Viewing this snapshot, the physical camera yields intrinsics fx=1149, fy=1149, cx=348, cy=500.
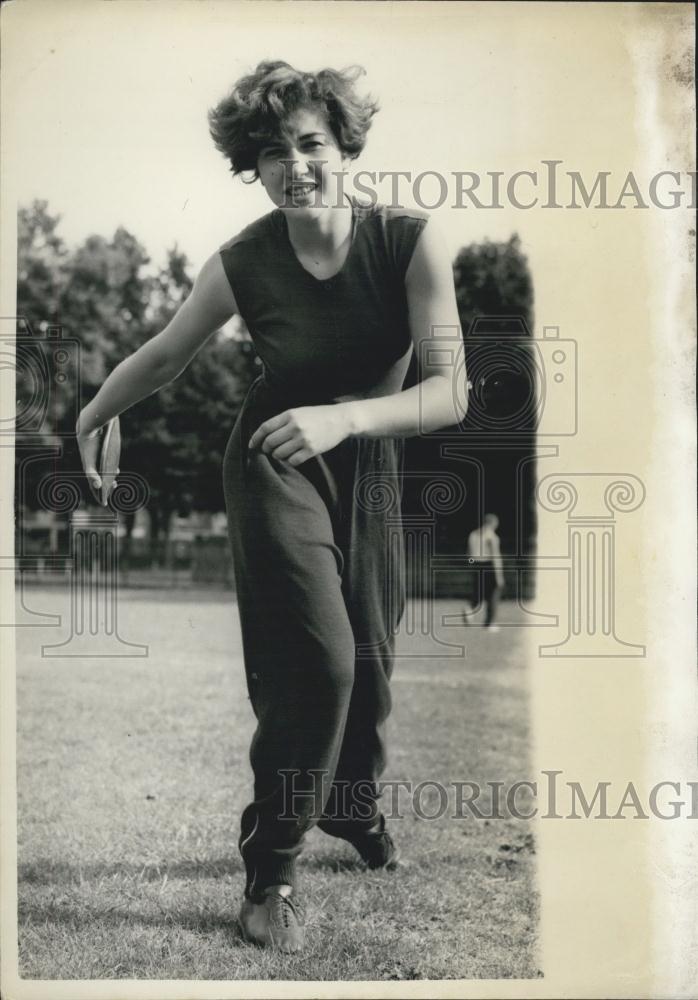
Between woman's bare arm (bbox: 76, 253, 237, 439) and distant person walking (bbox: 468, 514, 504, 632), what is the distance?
3.59 feet

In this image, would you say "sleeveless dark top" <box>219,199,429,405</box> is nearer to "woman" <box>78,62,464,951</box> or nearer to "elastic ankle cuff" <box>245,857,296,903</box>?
"woman" <box>78,62,464,951</box>

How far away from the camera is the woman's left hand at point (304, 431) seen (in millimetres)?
3502

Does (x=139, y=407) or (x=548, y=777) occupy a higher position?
(x=139, y=407)

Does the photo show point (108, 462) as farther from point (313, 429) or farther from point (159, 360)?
point (313, 429)

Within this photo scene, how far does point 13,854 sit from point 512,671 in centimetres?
459

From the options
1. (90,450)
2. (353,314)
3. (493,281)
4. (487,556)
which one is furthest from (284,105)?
(487,556)

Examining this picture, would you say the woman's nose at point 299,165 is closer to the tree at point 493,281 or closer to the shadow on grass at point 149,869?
the tree at point 493,281

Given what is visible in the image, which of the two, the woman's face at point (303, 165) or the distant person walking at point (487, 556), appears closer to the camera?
the woman's face at point (303, 165)

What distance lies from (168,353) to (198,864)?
1755 millimetres

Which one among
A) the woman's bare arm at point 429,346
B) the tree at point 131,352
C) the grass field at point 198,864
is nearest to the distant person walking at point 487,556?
the grass field at point 198,864

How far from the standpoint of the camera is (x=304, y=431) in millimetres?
3510

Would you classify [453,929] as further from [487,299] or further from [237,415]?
[487,299]

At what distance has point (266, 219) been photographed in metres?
3.64

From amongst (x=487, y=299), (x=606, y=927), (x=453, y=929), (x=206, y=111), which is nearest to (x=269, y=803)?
(x=453, y=929)
